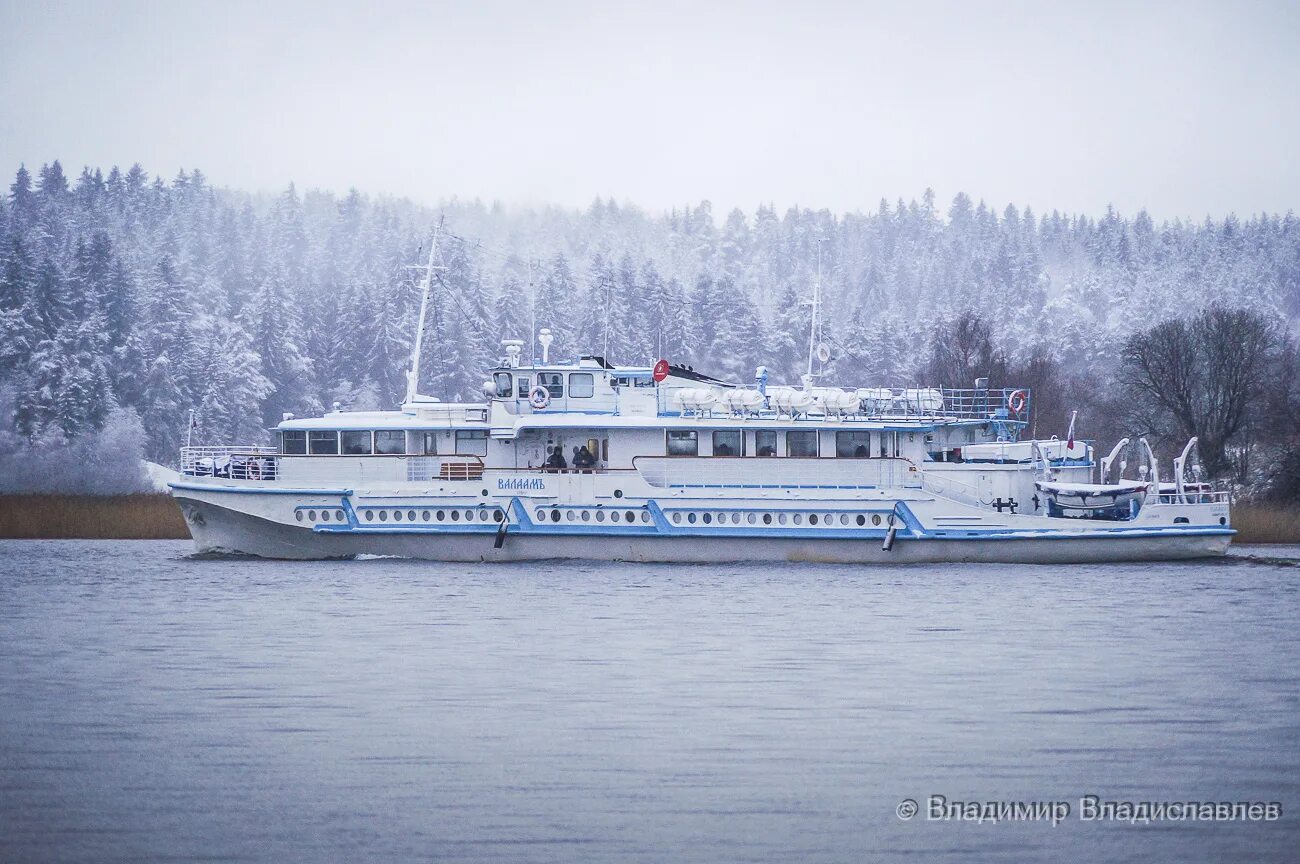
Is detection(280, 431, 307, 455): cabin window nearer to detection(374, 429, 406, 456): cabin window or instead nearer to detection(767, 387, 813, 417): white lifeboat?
detection(374, 429, 406, 456): cabin window

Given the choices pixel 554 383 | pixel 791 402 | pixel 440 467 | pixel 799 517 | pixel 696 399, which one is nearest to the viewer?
pixel 799 517

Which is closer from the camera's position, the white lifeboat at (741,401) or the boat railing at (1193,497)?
the boat railing at (1193,497)

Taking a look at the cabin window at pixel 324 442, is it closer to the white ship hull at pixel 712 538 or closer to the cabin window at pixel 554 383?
the white ship hull at pixel 712 538

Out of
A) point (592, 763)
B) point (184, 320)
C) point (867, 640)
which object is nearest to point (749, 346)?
point (184, 320)

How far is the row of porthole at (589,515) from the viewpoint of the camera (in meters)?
43.1

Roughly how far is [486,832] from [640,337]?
9349cm

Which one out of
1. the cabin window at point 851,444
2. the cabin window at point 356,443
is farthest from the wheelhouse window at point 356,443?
the cabin window at point 851,444

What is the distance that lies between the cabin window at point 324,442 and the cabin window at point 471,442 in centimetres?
349

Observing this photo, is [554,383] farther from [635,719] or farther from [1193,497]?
[635,719]

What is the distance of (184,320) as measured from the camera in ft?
333

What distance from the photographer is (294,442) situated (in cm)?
4450

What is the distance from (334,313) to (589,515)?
74.2 m

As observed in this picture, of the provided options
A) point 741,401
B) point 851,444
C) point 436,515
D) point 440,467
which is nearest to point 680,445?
point 741,401

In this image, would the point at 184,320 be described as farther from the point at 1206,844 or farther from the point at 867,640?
the point at 1206,844
